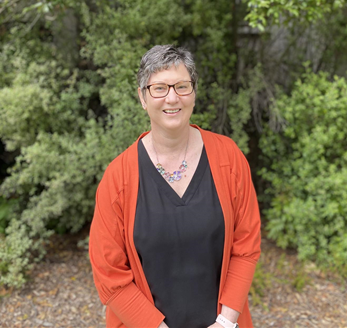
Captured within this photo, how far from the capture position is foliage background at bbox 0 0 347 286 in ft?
11.4

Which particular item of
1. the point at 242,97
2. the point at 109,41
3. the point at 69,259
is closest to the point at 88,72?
the point at 109,41

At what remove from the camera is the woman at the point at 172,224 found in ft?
5.69

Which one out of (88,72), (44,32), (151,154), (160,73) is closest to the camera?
(160,73)

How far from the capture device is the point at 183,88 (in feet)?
5.68

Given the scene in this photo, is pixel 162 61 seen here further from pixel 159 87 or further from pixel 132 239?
Answer: pixel 132 239

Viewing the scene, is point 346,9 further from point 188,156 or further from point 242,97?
point 188,156

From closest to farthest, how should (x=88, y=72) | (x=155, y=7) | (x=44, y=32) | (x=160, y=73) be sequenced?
(x=160, y=73) → (x=155, y=7) → (x=88, y=72) → (x=44, y=32)

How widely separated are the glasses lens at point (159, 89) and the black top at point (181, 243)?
13.0 inches

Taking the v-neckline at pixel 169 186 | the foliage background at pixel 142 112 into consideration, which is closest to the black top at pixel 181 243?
the v-neckline at pixel 169 186

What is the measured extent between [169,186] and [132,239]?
32 cm

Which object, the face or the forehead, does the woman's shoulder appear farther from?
the forehead

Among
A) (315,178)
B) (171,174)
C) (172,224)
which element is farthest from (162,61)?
(315,178)

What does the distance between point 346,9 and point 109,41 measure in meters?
2.91

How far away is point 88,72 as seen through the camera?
420 centimetres
